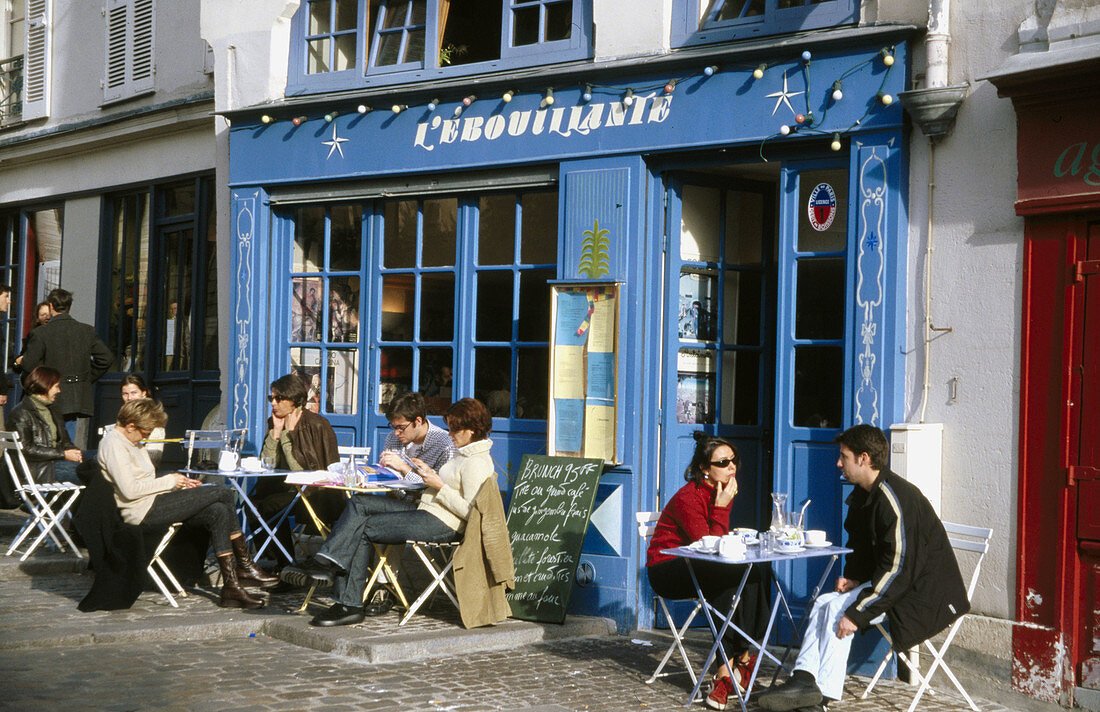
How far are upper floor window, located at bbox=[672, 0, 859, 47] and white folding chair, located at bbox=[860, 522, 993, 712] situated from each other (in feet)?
10.1

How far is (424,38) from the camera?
979cm

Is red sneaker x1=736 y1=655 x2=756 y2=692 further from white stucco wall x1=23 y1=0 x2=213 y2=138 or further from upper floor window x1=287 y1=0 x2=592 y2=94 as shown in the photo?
white stucco wall x1=23 y1=0 x2=213 y2=138

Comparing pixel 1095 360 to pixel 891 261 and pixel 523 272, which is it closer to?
pixel 891 261

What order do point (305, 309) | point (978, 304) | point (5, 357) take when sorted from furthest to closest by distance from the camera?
point (5, 357) < point (305, 309) < point (978, 304)

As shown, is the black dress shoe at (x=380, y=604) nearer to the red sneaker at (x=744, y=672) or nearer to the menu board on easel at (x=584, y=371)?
the menu board on easel at (x=584, y=371)

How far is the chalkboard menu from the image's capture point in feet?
27.1

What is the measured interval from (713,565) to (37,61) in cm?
1136

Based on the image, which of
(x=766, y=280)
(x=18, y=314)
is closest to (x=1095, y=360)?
(x=766, y=280)

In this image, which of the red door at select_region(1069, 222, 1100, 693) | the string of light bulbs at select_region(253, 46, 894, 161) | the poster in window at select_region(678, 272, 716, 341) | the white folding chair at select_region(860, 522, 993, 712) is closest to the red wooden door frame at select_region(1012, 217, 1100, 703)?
the red door at select_region(1069, 222, 1100, 693)

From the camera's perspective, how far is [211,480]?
34.3 feet

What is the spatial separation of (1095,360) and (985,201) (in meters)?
1.06

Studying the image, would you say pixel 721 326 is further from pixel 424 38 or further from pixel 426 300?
pixel 424 38

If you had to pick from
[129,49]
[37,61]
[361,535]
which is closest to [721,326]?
[361,535]

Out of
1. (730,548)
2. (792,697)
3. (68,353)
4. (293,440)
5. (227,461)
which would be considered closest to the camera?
(792,697)
